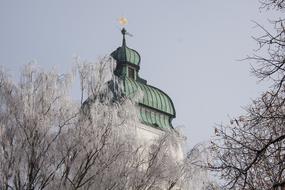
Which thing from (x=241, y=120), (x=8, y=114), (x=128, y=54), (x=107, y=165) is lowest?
(x=241, y=120)

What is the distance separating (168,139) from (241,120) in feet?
33.6

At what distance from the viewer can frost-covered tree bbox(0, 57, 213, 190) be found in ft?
45.0

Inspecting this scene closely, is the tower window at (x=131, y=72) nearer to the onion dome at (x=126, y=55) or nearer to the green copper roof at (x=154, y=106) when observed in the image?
the onion dome at (x=126, y=55)

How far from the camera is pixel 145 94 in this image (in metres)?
31.8

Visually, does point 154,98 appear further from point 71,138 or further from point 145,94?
point 71,138

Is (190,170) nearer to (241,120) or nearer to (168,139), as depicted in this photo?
(168,139)

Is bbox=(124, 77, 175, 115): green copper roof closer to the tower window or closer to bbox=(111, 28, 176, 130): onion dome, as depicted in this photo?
bbox=(111, 28, 176, 130): onion dome

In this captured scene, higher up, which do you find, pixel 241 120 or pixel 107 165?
pixel 107 165

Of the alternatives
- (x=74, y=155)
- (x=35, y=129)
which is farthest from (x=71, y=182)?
(x=35, y=129)

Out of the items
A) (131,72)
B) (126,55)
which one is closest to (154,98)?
(131,72)

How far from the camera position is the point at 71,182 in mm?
13914

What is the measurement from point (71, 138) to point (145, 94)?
57.0 feet

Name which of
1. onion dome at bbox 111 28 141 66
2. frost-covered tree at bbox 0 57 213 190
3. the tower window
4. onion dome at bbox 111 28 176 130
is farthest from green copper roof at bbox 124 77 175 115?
frost-covered tree at bbox 0 57 213 190

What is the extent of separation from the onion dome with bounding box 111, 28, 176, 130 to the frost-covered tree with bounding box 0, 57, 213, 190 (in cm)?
1309
